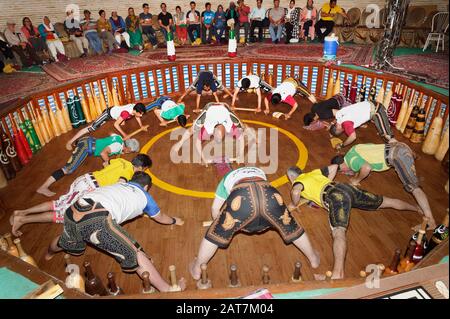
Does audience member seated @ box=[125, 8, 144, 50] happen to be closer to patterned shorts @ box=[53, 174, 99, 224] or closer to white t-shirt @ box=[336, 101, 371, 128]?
white t-shirt @ box=[336, 101, 371, 128]

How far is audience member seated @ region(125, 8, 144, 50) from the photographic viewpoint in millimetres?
11164

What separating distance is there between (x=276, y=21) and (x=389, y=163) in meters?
8.53

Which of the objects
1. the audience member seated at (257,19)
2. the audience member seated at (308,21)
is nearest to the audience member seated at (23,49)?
the audience member seated at (257,19)

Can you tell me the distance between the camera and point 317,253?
3.70 m

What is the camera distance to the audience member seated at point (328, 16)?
11.0 metres

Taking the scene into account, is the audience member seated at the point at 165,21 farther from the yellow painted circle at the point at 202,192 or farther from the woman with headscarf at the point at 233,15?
the yellow painted circle at the point at 202,192

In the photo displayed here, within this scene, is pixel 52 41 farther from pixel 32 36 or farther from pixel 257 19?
pixel 257 19

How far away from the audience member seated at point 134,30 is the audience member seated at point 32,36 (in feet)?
8.91

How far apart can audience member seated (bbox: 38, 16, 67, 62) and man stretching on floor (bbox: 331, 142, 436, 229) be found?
937cm

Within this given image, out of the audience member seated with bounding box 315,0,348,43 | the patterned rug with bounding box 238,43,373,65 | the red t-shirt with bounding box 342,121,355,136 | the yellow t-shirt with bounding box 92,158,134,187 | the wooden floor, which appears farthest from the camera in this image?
the audience member seated with bounding box 315,0,348,43

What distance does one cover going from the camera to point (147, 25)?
446 inches

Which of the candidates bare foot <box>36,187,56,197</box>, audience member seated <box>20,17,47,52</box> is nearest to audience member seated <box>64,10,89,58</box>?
audience member seated <box>20,17,47,52</box>

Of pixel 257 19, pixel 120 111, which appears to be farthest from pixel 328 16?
pixel 120 111
